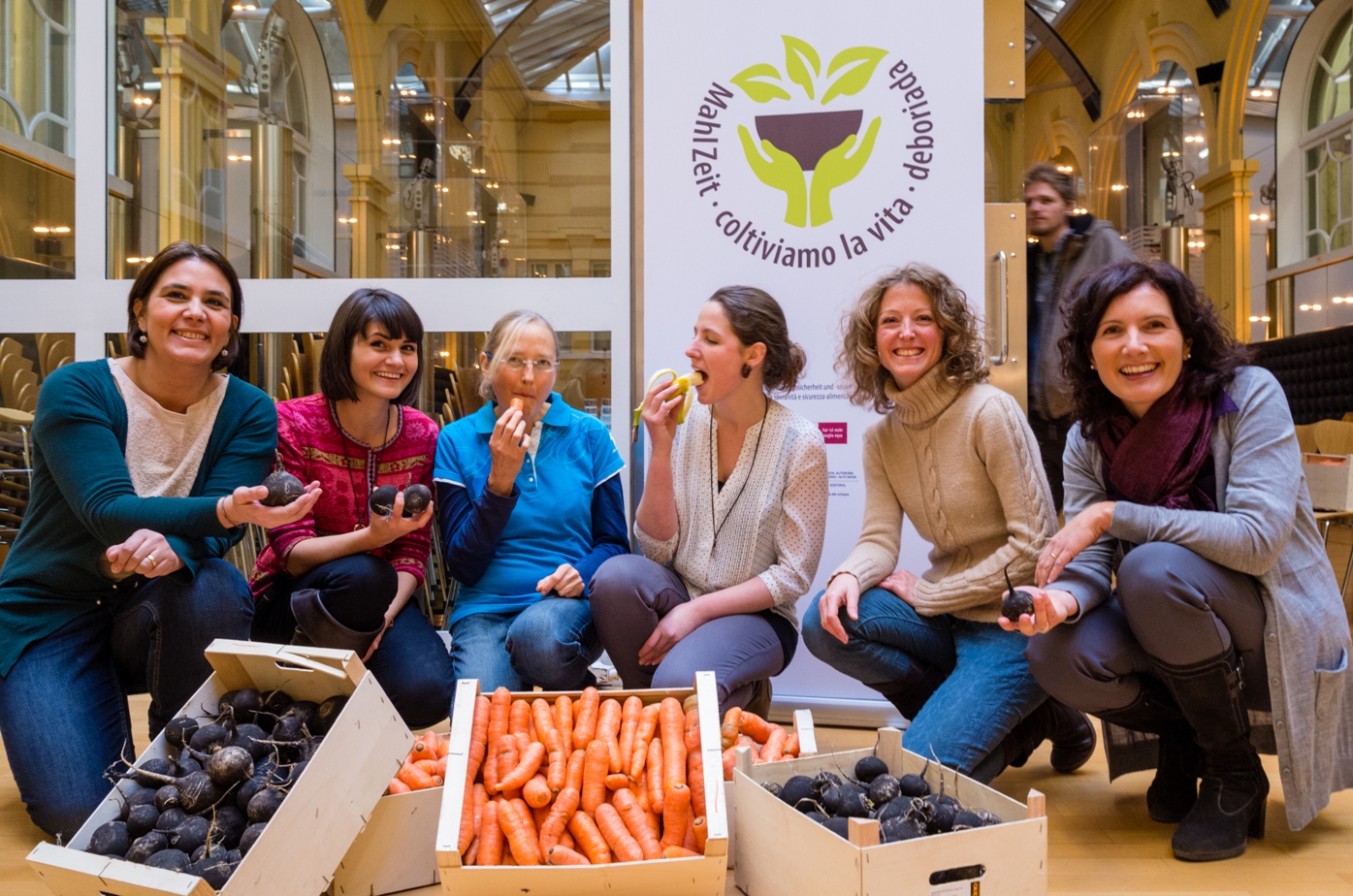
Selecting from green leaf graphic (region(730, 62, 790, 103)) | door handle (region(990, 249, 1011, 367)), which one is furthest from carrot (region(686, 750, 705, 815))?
green leaf graphic (region(730, 62, 790, 103))

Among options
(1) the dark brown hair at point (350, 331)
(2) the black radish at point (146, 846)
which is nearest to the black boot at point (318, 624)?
(1) the dark brown hair at point (350, 331)

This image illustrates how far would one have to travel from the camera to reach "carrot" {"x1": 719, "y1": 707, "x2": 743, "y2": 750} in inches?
70.7

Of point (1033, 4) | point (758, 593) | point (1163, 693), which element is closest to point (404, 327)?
point (758, 593)

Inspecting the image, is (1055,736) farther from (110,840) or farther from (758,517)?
(110,840)

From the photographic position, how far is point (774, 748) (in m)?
1.79

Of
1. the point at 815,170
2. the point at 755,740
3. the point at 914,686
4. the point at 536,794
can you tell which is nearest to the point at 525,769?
the point at 536,794

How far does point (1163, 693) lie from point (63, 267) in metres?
3.53

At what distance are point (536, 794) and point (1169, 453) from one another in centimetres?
133

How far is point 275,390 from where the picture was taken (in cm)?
331

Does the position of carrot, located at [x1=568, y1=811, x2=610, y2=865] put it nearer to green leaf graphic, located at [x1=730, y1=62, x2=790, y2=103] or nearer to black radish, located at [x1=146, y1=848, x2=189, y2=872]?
black radish, located at [x1=146, y1=848, x2=189, y2=872]

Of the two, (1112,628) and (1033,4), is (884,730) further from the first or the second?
(1033,4)

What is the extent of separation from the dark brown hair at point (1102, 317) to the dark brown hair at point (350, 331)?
4.90ft

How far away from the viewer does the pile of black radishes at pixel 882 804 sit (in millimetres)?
1411

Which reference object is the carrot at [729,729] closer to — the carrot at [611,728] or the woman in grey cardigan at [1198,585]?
the carrot at [611,728]
